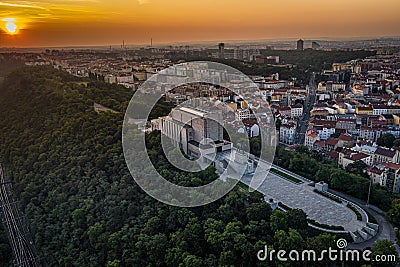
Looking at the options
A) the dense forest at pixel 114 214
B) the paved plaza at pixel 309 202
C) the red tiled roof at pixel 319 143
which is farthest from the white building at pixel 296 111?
the dense forest at pixel 114 214

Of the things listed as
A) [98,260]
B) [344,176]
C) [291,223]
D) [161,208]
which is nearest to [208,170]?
[161,208]

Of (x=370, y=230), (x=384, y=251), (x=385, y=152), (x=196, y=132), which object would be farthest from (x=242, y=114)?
(x=384, y=251)

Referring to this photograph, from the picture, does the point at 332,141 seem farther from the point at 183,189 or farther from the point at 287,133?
the point at 183,189

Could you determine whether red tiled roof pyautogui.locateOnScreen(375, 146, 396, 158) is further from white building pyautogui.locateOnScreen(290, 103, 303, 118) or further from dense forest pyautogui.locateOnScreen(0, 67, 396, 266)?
white building pyautogui.locateOnScreen(290, 103, 303, 118)

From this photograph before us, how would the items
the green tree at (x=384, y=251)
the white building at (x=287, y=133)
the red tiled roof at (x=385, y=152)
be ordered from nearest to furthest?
1. the green tree at (x=384, y=251)
2. the red tiled roof at (x=385, y=152)
3. the white building at (x=287, y=133)

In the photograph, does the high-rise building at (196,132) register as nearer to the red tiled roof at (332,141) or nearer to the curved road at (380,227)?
the curved road at (380,227)

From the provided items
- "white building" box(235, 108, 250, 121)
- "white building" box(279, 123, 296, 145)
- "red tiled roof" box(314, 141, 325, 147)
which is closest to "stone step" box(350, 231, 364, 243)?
"red tiled roof" box(314, 141, 325, 147)

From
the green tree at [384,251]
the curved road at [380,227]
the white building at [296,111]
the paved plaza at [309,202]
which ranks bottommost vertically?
the curved road at [380,227]

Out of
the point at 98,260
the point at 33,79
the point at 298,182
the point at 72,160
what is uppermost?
the point at 33,79

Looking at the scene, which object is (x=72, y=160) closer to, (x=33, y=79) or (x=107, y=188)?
(x=107, y=188)
